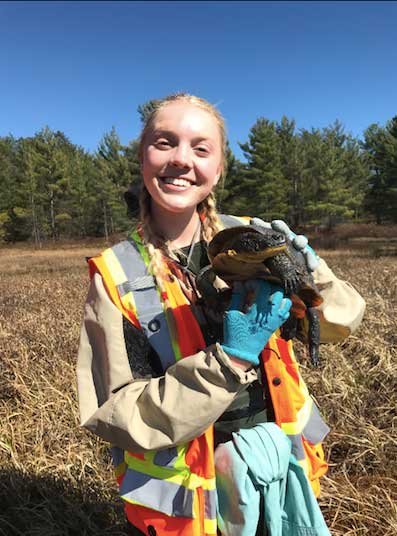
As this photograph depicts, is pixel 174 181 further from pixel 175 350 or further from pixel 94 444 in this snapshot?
pixel 94 444

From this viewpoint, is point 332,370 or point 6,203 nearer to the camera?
A: point 332,370

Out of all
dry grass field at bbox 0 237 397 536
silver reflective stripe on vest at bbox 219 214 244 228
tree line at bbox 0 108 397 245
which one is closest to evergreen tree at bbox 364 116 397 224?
tree line at bbox 0 108 397 245

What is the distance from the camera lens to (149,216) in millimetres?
1703

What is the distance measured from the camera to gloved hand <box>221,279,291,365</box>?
4.10 feet

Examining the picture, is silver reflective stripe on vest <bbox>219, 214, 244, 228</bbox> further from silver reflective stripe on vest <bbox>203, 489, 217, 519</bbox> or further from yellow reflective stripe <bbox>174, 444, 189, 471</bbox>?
silver reflective stripe on vest <bbox>203, 489, 217, 519</bbox>

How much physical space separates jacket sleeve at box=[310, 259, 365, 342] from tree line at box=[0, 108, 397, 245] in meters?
34.2

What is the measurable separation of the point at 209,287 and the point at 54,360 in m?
3.67

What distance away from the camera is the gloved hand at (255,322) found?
4.10ft

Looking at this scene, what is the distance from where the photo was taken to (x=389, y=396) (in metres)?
3.62

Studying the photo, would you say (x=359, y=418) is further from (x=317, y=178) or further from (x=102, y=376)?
(x=317, y=178)

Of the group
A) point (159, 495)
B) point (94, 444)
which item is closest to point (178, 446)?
point (159, 495)

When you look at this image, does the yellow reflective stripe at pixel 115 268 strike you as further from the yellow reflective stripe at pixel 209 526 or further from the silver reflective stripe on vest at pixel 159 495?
the yellow reflective stripe at pixel 209 526

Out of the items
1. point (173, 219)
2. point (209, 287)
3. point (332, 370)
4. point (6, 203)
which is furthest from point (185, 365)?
A: point (6, 203)

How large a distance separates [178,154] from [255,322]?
0.69m
